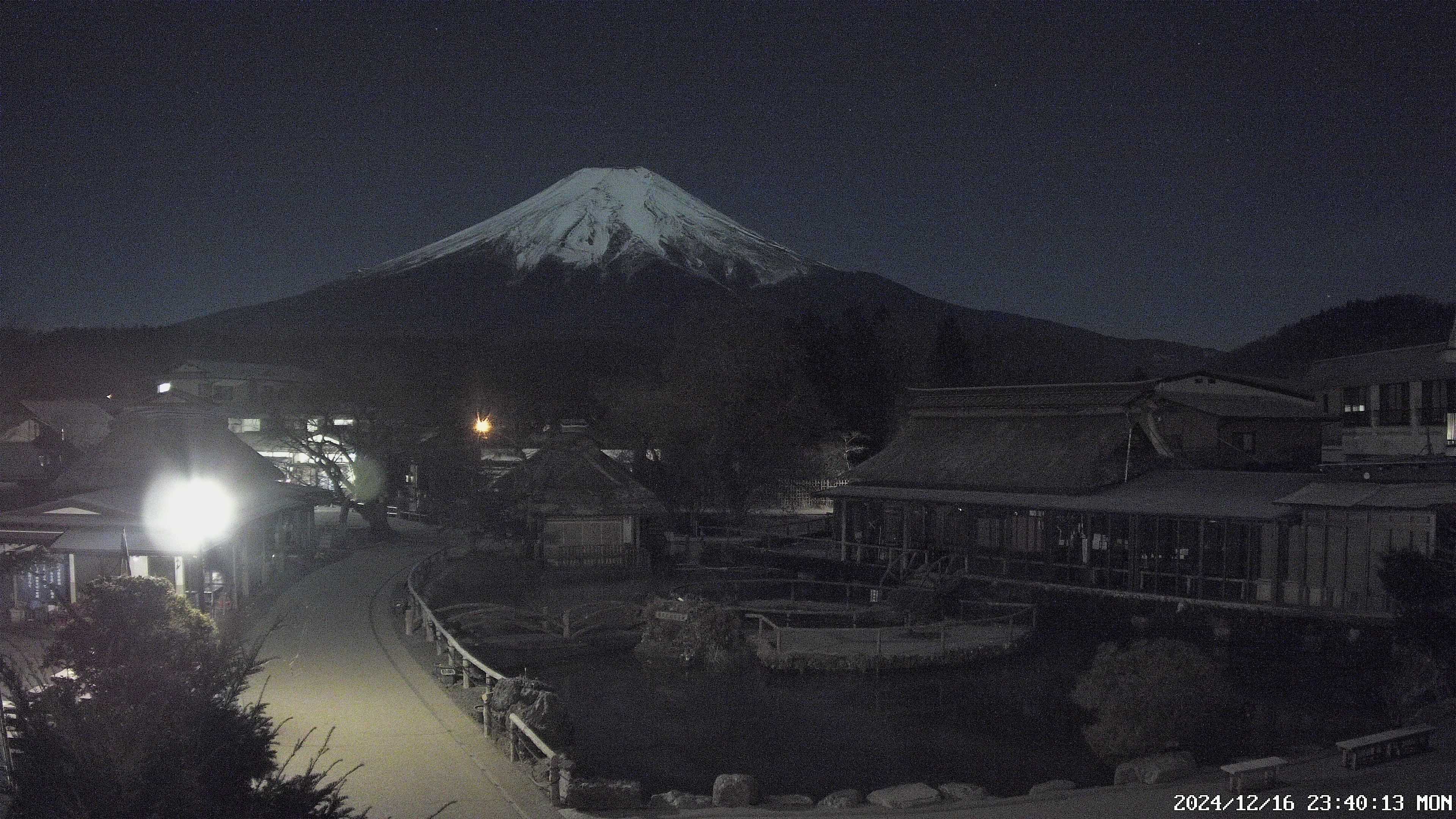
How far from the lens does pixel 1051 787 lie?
37.3ft

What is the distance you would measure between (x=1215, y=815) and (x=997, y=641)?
1144 centimetres

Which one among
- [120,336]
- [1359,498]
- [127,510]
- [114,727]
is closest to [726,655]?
[127,510]

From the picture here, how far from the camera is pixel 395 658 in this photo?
51.6 feet

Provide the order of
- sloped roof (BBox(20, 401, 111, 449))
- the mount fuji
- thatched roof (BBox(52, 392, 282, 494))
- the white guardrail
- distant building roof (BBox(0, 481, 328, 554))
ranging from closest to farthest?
the white guardrail < distant building roof (BBox(0, 481, 328, 554)) < thatched roof (BBox(52, 392, 282, 494)) < sloped roof (BBox(20, 401, 111, 449)) < the mount fuji

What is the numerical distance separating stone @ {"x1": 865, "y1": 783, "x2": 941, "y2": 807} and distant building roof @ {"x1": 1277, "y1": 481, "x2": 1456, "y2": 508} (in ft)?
43.2

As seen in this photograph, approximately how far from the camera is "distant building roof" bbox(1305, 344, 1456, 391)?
30750 millimetres

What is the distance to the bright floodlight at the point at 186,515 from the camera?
17.5m

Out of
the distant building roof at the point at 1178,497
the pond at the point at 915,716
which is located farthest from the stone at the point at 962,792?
the distant building roof at the point at 1178,497

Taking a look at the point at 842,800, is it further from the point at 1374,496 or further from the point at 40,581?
the point at 1374,496

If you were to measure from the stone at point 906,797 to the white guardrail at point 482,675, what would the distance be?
3.19 meters

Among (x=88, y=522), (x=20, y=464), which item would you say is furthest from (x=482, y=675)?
(x=20, y=464)

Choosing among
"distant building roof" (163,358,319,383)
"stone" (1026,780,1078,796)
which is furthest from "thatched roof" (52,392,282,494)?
"distant building roof" (163,358,319,383)

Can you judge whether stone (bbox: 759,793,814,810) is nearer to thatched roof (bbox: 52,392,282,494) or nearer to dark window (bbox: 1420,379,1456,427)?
thatched roof (bbox: 52,392,282,494)

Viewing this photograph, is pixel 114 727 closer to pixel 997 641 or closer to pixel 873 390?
pixel 997 641
